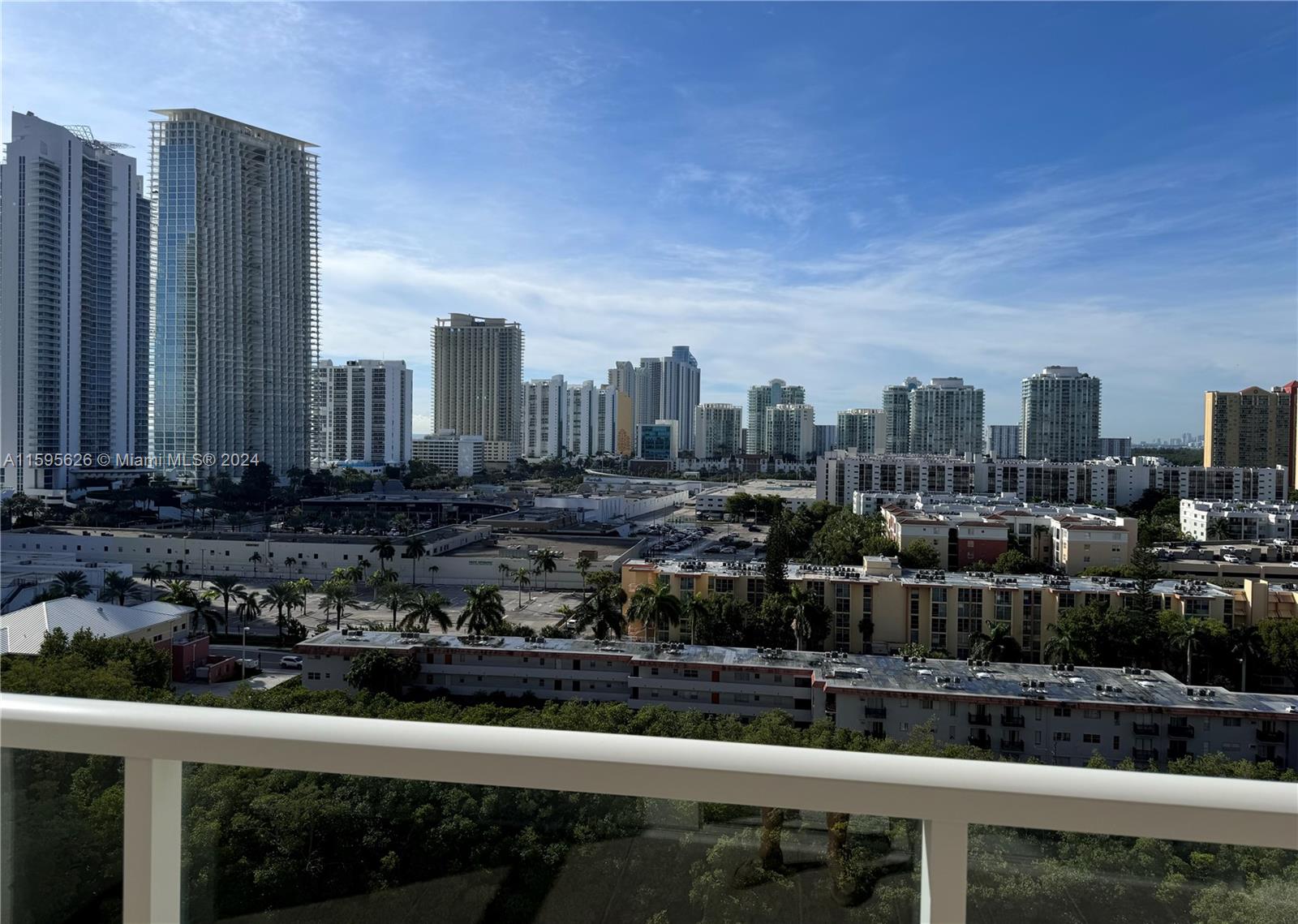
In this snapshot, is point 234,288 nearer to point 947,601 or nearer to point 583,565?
point 583,565

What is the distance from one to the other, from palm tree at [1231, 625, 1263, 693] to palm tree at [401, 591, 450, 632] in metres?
5.77

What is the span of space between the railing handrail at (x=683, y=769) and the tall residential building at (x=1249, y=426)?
42.0 feet

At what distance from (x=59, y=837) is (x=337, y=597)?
7.33 metres

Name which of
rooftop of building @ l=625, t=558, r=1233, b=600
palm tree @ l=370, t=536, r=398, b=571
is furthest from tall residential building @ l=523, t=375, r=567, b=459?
rooftop of building @ l=625, t=558, r=1233, b=600

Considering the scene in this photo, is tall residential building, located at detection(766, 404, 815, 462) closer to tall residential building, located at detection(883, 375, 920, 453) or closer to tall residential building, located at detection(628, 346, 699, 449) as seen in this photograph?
tall residential building, located at detection(628, 346, 699, 449)

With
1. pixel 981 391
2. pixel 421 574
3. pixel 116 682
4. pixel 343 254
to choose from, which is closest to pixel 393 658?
pixel 343 254

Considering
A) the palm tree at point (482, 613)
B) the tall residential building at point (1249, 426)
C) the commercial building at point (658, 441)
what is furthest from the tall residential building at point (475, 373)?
the tall residential building at point (1249, 426)

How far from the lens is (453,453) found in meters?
17.3

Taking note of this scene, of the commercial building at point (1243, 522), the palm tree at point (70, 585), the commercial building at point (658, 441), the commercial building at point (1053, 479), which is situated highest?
the commercial building at point (658, 441)

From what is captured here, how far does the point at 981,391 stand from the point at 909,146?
814 cm

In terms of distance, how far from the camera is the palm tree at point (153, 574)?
21.2 feet

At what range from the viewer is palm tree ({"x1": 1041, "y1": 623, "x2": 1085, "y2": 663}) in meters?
5.38

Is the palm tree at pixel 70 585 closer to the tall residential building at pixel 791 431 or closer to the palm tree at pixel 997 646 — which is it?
the palm tree at pixel 997 646

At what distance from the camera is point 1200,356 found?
207 inches
